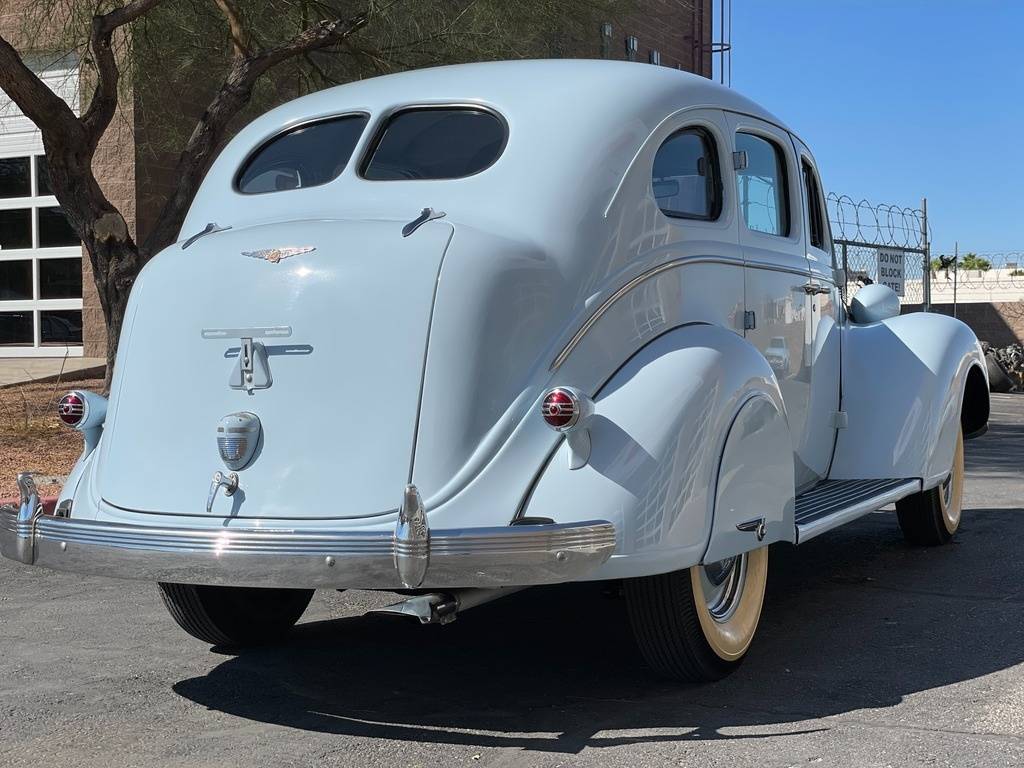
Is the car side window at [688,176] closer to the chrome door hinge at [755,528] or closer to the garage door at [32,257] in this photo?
the chrome door hinge at [755,528]

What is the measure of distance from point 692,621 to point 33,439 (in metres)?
8.36

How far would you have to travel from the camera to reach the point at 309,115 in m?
5.40

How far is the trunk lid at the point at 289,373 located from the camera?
405cm

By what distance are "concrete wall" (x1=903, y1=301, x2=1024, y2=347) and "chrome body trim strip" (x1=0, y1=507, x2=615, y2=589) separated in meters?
20.5

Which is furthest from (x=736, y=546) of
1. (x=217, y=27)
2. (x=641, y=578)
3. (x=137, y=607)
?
(x=217, y=27)

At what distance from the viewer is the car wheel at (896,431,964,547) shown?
696cm

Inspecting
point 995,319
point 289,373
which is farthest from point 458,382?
point 995,319

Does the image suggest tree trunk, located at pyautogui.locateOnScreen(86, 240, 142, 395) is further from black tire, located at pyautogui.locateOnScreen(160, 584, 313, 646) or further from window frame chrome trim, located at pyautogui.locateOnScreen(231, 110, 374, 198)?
black tire, located at pyautogui.locateOnScreen(160, 584, 313, 646)

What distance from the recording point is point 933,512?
6.99m

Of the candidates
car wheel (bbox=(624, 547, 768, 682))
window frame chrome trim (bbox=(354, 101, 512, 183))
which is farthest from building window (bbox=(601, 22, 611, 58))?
car wheel (bbox=(624, 547, 768, 682))

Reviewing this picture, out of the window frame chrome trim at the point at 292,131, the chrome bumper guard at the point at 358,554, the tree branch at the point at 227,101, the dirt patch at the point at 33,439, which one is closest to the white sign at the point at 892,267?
the tree branch at the point at 227,101

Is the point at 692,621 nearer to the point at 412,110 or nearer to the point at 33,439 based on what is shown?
the point at 412,110

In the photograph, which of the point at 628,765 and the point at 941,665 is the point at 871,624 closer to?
the point at 941,665

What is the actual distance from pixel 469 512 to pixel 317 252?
39.6 inches
